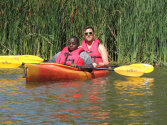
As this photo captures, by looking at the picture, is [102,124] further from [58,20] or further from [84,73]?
[58,20]

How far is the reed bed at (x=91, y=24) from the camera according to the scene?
12320 mm

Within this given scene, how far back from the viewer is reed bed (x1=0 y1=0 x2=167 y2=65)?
12.3 meters

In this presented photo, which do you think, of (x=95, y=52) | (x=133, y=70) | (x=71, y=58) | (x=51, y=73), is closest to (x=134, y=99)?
(x=51, y=73)

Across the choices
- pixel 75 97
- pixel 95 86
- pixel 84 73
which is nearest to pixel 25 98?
pixel 75 97

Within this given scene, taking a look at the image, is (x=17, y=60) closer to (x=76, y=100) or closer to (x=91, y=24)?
(x=91, y=24)

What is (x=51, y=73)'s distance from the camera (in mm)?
9766

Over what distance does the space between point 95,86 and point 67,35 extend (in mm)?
4158

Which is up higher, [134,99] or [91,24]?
[91,24]

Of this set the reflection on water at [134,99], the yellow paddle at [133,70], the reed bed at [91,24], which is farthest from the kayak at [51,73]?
the reed bed at [91,24]

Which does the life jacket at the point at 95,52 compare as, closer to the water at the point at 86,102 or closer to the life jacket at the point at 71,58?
the life jacket at the point at 71,58

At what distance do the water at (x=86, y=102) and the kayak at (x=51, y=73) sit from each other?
0.28 metres

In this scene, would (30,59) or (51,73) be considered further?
(30,59)

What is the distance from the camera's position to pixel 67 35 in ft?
42.4

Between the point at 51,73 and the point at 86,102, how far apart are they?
2960 millimetres
